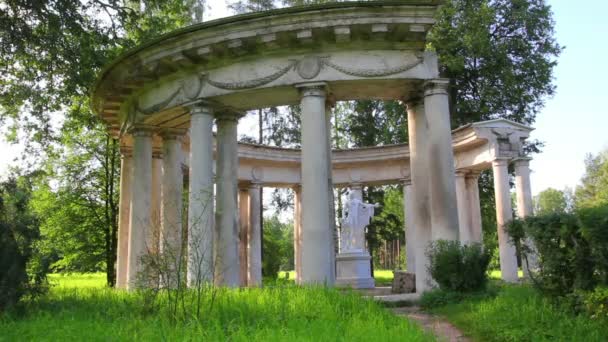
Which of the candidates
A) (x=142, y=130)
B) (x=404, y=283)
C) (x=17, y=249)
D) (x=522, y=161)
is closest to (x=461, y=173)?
(x=522, y=161)

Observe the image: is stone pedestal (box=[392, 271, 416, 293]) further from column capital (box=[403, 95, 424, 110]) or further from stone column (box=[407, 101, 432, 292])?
column capital (box=[403, 95, 424, 110])

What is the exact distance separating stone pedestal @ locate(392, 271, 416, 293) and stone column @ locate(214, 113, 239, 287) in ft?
24.9

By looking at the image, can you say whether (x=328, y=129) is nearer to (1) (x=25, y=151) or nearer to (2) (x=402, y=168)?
(2) (x=402, y=168)

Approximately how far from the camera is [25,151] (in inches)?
1046

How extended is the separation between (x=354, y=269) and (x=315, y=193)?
1107 centimetres

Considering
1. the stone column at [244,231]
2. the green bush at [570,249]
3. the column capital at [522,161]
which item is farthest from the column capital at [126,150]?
the column capital at [522,161]

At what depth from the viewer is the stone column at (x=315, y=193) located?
16109mm

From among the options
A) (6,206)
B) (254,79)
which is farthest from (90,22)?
(6,206)

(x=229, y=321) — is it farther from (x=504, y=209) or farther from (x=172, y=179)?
(x=504, y=209)

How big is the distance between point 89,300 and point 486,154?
21267mm

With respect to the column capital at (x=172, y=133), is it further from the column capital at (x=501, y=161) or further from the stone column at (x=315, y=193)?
the column capital at (x=501, y=161)

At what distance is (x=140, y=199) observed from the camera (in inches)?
813

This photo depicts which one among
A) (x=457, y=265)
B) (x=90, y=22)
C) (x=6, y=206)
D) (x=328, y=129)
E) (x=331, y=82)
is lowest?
(x=457, y=265)

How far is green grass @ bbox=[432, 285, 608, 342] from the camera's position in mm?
9047
